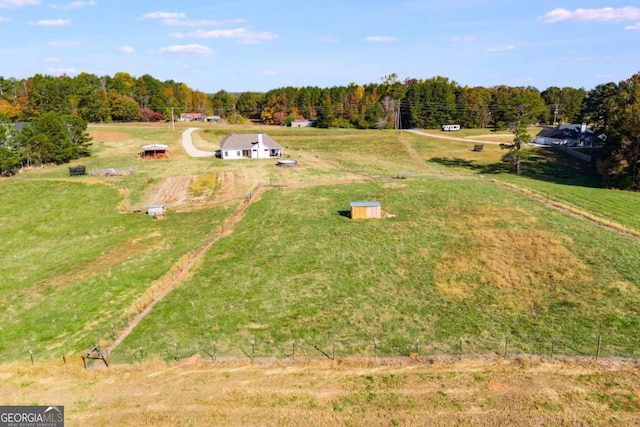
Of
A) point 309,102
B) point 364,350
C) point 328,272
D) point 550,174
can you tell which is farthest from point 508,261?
point 309,102

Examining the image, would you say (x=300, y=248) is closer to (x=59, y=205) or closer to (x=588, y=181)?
(x=59, y=205)

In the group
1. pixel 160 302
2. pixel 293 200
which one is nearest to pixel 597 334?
pixel 160 302

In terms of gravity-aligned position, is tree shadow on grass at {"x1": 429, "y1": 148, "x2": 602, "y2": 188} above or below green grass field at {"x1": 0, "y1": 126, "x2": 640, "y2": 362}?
above

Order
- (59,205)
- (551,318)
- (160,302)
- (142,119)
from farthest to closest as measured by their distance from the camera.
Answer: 1. (142,119)
2. (59,205)
3. (160,302)
4. (551,318)

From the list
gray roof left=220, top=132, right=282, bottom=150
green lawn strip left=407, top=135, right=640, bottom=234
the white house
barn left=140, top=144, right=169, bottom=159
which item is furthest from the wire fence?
barn left=140, top=144, right=169, bottom=159

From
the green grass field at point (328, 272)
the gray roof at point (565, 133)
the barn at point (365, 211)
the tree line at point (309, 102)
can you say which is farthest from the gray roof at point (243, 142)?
the gray roof at point (565, 133)

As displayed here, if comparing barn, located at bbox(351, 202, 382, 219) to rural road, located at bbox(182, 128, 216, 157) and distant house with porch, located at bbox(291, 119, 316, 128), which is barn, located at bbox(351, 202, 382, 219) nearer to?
rural road, located at bbox(182, 128, 216, 157)

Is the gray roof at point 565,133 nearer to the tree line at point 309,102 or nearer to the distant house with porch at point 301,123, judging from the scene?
the tree line at point 309,102
